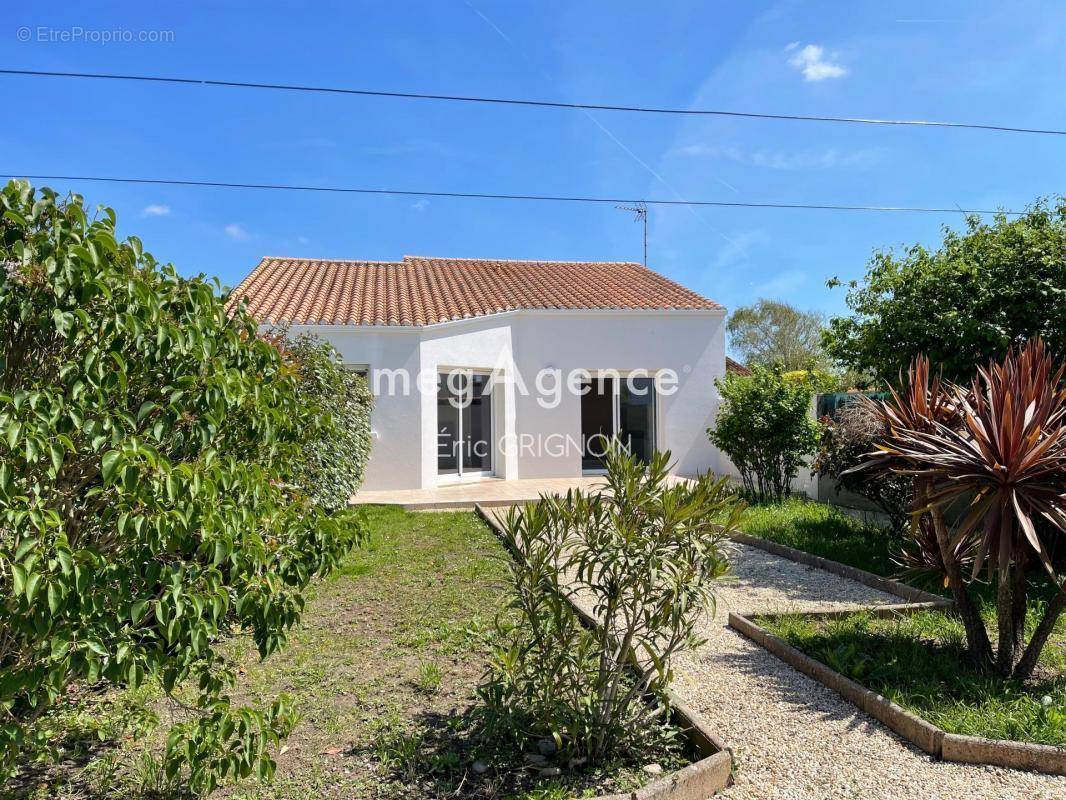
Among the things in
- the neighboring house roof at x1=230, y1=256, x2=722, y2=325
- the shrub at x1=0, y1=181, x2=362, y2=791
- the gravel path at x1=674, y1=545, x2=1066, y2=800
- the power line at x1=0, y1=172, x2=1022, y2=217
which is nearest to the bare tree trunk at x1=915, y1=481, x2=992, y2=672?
the gravel path at x1=674, y1=545, x2=1066, y2=800

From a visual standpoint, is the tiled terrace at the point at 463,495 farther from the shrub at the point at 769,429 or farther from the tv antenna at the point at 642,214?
the tv antenna at the point at 642,214

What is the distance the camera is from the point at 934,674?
4430mm

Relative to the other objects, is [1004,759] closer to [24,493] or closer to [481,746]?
[481,746]

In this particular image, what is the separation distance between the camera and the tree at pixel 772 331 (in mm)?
40906

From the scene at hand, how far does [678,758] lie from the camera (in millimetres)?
3428

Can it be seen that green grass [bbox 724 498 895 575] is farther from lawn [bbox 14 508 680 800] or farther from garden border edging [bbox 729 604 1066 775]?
lawn [bbox 14 508 680 800]

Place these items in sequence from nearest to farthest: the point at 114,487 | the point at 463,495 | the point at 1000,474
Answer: the point at 114,487, the point at 1000,474, the point at 463,495

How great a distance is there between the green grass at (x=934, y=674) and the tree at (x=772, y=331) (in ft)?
121

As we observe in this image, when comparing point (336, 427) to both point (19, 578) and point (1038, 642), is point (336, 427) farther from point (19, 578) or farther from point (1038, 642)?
point (1038, 642)

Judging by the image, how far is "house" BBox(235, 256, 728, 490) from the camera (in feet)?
46.8

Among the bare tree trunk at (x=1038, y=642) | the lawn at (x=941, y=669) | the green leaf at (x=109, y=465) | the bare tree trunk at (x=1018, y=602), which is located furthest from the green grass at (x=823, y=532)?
the green leaf at (x=109, y=465)

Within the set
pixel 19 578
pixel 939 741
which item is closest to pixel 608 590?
pixel 939 741

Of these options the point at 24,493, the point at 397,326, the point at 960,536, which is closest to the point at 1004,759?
the point at 960,536

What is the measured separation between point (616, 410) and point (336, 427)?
10.1 m
